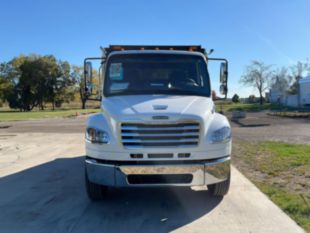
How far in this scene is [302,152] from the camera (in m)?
8.95

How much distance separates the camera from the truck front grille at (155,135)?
4.18 m

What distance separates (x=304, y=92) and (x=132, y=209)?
1914 inches

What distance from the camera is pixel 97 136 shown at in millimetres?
4336

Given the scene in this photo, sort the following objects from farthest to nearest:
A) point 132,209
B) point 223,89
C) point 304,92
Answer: point 304,92 < point 223,89 < point 132,209

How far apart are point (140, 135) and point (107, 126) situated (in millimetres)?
535

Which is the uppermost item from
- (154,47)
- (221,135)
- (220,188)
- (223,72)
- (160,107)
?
(154,47)

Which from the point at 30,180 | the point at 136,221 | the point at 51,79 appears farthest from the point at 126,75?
the point at 51,79

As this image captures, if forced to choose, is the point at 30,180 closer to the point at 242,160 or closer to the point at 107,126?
the point at 107,126

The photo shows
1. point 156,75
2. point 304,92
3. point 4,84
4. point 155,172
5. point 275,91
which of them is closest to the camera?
point 155,172

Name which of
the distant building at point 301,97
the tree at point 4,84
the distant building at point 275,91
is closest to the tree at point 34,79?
the tree at point 4,84

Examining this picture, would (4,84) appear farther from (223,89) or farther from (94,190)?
(94,190)

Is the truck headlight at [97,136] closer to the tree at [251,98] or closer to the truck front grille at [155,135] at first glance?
the truck front grille at [155,135]

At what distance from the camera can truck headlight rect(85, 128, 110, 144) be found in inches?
168

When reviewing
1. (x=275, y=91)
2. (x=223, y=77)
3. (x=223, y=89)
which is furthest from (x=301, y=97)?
(x=223, y=77)
